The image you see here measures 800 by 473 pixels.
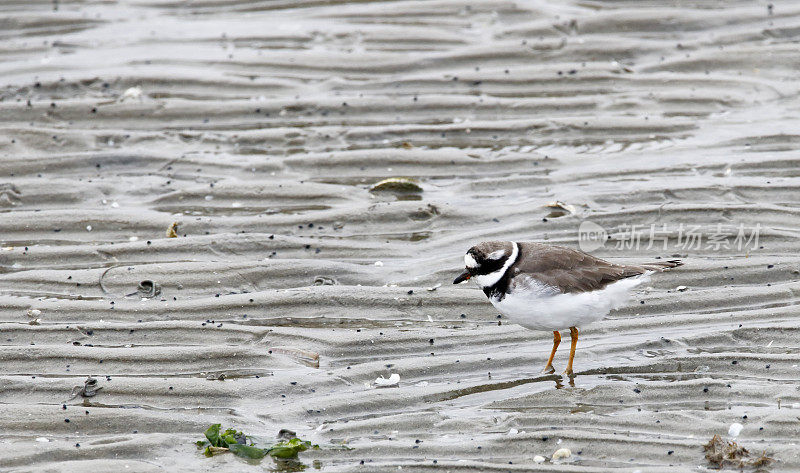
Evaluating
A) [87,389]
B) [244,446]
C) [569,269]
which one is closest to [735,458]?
[569,269]

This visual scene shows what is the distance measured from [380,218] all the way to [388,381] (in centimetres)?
239

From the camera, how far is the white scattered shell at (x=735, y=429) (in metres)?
5.11

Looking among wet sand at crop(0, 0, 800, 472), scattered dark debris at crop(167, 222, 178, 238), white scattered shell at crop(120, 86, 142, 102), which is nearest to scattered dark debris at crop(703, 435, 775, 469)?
wet sand at crop(0, 0, 800, 472)

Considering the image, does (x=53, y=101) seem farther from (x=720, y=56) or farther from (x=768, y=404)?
(x=768, y=404)

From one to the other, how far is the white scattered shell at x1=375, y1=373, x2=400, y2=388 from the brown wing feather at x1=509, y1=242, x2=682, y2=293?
1.01 metres

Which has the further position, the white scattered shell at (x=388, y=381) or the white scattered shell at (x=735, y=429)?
the white scattered shell at (x=388, y=381)

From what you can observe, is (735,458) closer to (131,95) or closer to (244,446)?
(244,446)

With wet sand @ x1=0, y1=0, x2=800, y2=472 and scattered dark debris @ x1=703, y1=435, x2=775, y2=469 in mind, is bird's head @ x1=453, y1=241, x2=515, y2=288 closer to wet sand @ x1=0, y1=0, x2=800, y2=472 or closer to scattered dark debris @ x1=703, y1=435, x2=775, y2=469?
wet sand @ x1=0, y1=0, x2=800, y2=472

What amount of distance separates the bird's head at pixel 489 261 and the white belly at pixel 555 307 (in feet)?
0.49

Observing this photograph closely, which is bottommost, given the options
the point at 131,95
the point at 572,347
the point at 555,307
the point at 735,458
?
the point at 735,458

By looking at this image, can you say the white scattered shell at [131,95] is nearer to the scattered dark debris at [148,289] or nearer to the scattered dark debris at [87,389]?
the scattered dark debris at [148,289]

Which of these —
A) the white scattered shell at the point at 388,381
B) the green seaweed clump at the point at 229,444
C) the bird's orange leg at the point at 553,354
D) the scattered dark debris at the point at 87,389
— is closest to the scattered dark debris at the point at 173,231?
the scattered dark debris at the point at 87,389

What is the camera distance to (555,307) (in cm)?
608

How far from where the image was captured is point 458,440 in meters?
5.28
